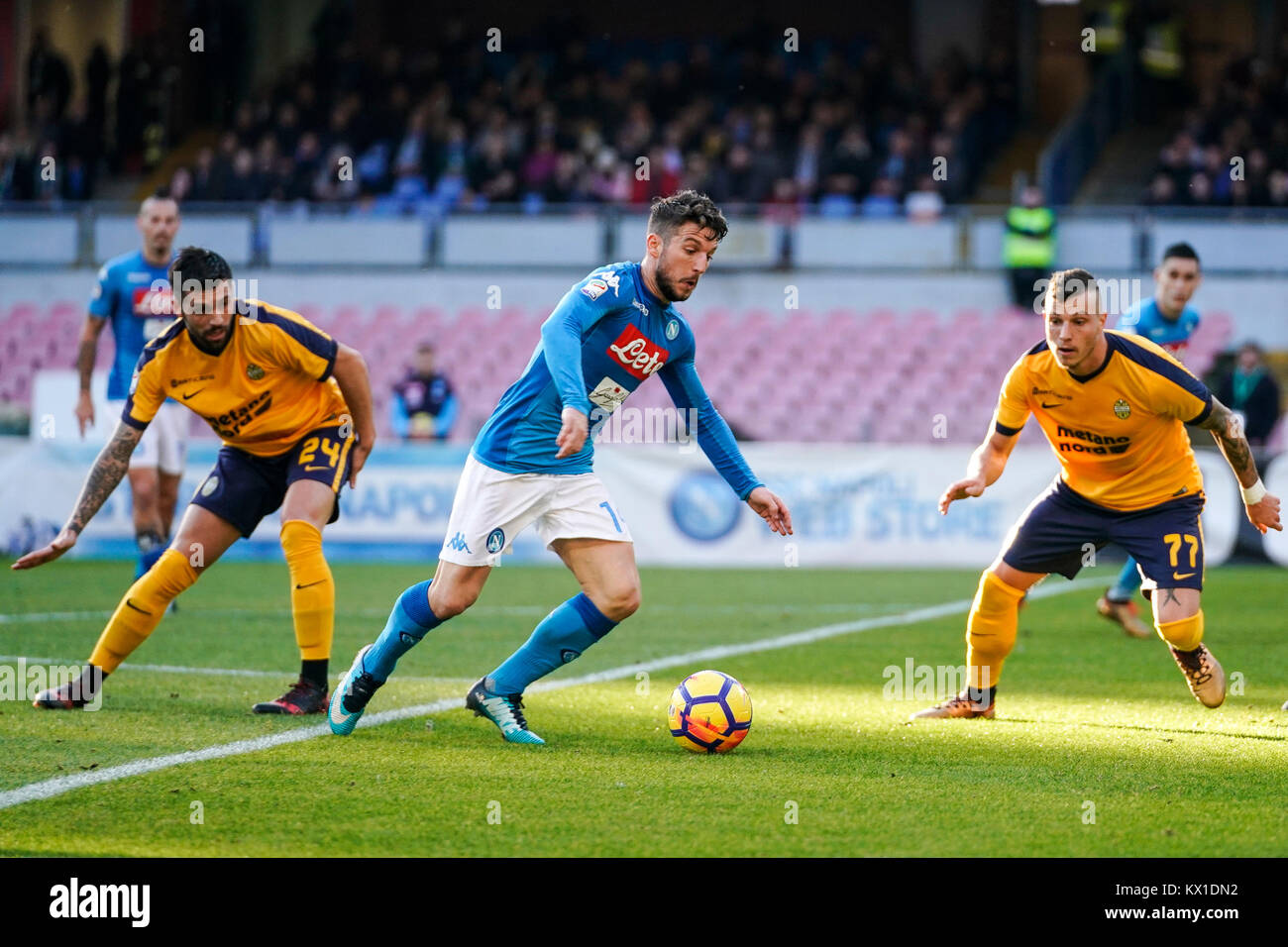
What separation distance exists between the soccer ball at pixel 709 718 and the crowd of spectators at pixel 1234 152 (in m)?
15.5

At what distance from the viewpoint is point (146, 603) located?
6.44 m

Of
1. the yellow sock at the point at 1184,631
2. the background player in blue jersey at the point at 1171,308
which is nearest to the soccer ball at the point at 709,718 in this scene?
the yellow sock at the point at 1184,631

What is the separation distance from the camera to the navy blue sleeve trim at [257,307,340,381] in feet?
21.4

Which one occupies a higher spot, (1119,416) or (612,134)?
(612,134)

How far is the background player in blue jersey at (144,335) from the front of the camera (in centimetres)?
958

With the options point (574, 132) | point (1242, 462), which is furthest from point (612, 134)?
point (1242, 462)

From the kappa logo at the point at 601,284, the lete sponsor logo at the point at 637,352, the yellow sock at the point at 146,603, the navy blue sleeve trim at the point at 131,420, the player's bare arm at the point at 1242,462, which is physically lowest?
the yellow sock at the point at 146,603

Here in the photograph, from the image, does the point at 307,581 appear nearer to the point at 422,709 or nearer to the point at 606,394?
the point at 422,709

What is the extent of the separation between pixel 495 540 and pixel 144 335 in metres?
4.97

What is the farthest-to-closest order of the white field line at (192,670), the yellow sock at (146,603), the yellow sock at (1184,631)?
the white field line at (192,670) < the yellow sock at (146,603) < the yellow sock at (1184,631)

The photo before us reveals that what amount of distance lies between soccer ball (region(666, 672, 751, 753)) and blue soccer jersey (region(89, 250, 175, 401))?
5260 mm

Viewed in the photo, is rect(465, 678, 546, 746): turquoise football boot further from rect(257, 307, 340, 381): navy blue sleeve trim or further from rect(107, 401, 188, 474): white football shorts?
rect(107, 401, 188, 474): white football shorts

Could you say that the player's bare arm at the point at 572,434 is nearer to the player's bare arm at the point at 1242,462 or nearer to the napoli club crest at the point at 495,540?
the napoli club crest at the point at 495,540

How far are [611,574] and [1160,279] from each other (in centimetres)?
479
